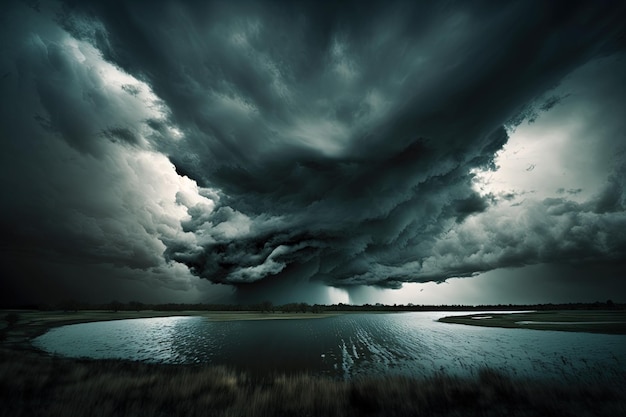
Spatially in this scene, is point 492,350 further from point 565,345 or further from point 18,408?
point 18,408

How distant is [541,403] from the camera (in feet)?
47.0

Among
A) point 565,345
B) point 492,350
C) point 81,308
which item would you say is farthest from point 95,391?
point 81,308

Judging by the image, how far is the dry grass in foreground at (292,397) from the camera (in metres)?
13.3

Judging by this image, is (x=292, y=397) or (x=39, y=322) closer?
(x=292, y=397)

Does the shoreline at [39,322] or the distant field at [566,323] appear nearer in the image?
the shoreline at [39,322]

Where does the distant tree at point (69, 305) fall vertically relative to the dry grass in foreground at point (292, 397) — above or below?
above

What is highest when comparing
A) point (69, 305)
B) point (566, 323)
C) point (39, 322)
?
point (69, 305)

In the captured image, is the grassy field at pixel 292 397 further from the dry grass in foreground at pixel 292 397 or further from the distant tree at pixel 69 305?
the distant tree at pixel 69 305

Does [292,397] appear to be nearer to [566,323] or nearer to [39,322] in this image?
[566,323]

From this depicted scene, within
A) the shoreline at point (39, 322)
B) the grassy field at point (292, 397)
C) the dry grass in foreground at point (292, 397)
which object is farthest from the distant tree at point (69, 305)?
the grassy field at point (292, 397)

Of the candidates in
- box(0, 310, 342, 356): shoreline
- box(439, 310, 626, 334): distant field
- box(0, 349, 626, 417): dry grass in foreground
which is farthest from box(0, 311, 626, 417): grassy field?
box(439, 310, 626, 334): distant field

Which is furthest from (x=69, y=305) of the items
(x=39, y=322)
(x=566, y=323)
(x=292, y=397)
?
(x=566, y=323)

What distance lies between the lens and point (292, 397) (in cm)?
1605

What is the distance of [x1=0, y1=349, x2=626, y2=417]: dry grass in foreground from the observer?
13.3 metres
